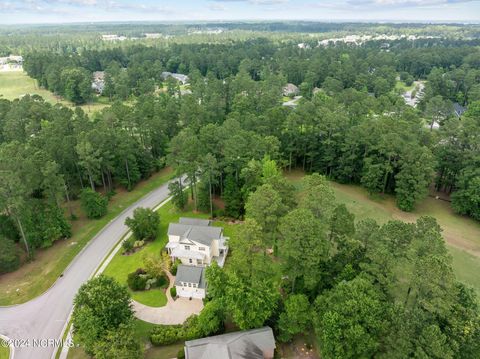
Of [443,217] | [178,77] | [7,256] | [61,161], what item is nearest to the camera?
[7,256]

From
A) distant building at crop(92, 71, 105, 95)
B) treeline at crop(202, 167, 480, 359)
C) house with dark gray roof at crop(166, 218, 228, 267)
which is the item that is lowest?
house with dark gray roof at crop(166, 218, 228, 267)

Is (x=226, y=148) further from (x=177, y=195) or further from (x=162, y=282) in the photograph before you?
(x=162, y=282)

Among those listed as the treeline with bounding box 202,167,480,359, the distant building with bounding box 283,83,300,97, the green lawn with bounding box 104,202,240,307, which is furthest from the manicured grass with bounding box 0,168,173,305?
the distant building with bounding box 283,83,300,97

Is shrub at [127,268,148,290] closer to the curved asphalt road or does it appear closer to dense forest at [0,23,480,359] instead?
the curved asphalt road

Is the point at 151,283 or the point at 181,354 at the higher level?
the point at 181,354

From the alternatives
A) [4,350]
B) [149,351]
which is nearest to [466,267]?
[149,351]

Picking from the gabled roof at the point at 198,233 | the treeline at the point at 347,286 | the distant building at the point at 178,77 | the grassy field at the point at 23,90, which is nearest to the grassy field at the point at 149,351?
the treeline at the point at 347,286

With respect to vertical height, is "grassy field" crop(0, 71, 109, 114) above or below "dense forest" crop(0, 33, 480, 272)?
below

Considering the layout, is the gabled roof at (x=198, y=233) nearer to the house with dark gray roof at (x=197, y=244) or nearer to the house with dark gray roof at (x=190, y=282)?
the house with dark gray roof at (x=197, y=244)
